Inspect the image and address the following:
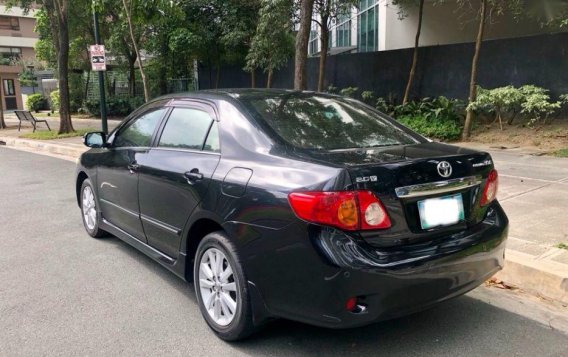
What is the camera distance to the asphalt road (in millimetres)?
3217

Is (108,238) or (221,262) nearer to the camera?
(221,262)

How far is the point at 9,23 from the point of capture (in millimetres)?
56625

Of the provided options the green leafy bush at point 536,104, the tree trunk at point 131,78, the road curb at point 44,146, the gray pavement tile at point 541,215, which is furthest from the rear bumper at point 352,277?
the tree trunk at point 131,78

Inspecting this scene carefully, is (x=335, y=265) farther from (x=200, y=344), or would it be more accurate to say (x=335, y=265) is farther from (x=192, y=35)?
(x=192, y=35)

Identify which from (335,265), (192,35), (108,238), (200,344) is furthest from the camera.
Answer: (192,35)

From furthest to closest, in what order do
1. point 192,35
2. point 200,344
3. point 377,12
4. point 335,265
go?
point 377,12, point 192,35, point 200,344, point 335,265

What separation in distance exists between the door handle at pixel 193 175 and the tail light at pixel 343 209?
1.00 m

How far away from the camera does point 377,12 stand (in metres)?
21.6

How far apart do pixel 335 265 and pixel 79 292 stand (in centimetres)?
251

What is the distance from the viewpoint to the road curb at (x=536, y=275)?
12.6 feet

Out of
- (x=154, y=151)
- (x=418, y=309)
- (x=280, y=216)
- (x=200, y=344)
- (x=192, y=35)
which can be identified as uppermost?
(x=192, y=35)

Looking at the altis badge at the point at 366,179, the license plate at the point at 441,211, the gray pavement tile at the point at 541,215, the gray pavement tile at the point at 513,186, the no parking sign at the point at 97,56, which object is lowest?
the gray pavement tile at the point at 541,215

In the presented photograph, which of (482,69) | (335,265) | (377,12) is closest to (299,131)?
(335,265)

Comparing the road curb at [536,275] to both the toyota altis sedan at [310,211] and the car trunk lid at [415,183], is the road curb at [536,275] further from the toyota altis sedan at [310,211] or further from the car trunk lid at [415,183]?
the car trunk lid at [415,183]
